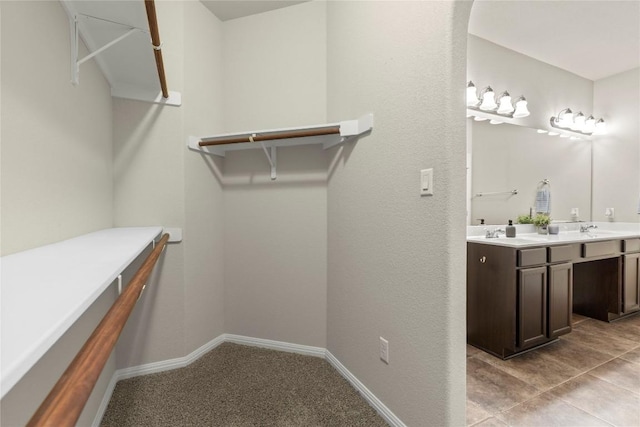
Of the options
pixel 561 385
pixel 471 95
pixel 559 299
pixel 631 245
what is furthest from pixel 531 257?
pixel 631 245

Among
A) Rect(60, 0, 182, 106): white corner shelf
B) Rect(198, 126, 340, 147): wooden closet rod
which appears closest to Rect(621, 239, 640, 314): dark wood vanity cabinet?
Rect(198, 126, 340, 147): wooden closet rod

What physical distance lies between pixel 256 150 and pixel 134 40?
0.94m

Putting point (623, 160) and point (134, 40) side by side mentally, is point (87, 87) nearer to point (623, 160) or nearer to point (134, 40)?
point (134, 40)

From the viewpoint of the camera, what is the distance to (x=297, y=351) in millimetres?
1992

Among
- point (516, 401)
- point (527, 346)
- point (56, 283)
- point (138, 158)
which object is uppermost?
point (138, 158)

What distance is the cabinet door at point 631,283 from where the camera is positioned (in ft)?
8.55

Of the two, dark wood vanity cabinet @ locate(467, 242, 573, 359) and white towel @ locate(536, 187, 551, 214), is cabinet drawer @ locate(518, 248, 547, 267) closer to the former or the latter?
dark wood vanity cabinet @ locate(467, 242, 573, 359)

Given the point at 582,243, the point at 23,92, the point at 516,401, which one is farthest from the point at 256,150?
the point at 582,243

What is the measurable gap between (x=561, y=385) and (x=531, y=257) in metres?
0.76

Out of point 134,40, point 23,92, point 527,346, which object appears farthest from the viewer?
point 527,346

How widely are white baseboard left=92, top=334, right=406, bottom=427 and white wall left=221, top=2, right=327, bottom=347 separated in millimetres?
54

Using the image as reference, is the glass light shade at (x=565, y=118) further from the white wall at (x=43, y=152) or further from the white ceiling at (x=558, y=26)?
the white wall at (x=43, y=152)

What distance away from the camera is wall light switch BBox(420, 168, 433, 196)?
1140mm

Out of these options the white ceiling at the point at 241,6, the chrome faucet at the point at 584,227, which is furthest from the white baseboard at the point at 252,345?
the chrome faucet at the point at 584,227
